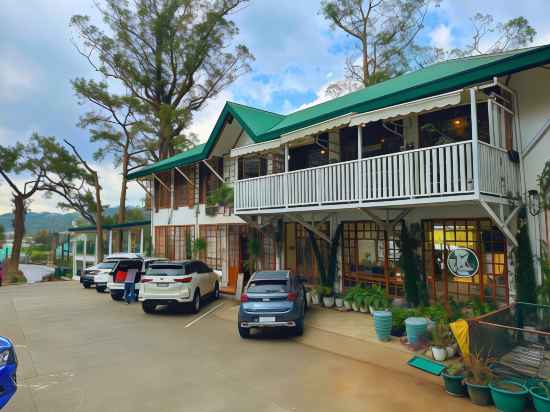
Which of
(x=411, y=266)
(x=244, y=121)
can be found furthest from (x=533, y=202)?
(x=244, y=121)

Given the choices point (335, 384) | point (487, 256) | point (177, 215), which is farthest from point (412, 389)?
point (177, 215)

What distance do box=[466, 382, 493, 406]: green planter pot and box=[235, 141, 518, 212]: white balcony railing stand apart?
3.66 meters

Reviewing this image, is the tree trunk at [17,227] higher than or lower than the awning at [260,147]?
lower

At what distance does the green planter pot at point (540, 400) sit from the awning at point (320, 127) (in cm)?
678

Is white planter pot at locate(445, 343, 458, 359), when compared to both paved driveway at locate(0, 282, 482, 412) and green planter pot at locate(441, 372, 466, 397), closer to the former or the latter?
paved driveway at locate(0, 282, 482, 412)

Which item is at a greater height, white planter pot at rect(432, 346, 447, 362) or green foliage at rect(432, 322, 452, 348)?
green foliage at rect(432, 322, 452, 348)

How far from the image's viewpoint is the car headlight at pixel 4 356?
4480 mm

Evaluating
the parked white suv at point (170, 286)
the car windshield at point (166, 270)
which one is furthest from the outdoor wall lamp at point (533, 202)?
the car windshield at point (166, 270)

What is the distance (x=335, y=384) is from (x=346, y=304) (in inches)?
209

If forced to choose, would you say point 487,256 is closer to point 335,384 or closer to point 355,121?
point 355,121

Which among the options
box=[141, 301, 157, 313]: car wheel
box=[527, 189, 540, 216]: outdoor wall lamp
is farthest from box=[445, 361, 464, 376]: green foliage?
box=[141, 301, 157, 313]: car wheel

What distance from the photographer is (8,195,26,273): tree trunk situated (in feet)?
97.0

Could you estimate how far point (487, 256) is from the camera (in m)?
8.98

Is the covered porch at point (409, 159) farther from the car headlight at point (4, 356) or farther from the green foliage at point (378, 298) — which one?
the car headlight at point (4, 356)
